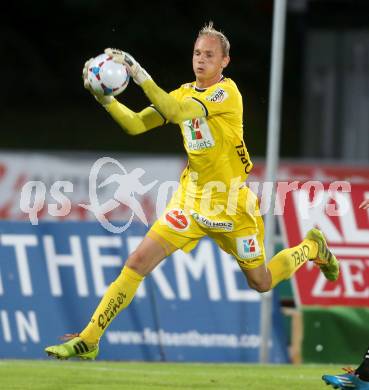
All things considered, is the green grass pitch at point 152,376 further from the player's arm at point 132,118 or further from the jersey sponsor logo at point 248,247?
the player's arm at point 132,118

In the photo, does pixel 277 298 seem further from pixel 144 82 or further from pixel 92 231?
pixel 144 82

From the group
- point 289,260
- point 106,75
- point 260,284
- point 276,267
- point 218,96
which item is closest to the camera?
point 106,75

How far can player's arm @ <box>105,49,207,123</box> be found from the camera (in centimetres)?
855

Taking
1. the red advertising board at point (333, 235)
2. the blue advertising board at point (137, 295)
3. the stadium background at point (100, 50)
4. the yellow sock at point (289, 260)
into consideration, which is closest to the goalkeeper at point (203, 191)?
the yellow sock at point (289, 260)

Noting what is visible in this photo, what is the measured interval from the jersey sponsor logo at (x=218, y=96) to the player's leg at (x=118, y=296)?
1070mm

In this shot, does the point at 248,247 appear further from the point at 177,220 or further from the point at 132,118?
the point at 132,118

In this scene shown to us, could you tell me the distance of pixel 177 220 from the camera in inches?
370

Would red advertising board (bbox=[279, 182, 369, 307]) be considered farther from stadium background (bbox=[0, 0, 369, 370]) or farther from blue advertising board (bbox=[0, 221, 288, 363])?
stadium background (bbox=[0, 0, 369, 370])

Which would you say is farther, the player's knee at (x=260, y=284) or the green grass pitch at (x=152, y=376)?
the player's knee at (x=260, y=284)

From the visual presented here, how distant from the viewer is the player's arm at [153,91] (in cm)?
855

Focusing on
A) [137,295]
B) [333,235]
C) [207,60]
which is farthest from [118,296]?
[333,235]

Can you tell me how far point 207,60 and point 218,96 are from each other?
286 mm

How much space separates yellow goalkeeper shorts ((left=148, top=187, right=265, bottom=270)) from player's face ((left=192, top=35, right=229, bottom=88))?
89 cm

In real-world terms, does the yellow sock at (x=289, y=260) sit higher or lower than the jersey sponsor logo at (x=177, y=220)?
lower
